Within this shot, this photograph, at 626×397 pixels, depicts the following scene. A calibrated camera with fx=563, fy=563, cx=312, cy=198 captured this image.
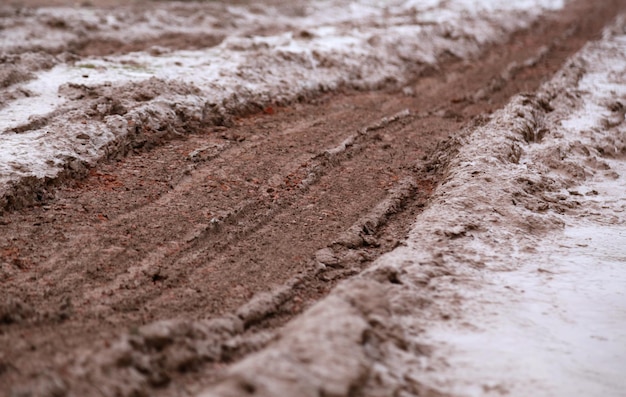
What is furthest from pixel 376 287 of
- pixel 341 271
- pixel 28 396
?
pixel 28 396

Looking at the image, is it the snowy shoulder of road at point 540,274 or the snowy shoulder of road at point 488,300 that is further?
the snowy shoulder of road at point 540,274

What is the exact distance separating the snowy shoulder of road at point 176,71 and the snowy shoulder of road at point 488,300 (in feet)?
11.5

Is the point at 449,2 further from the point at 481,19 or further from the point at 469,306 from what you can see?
the point at 469,306

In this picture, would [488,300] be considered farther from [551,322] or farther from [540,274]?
[540,274]

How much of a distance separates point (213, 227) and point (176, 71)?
3949mm

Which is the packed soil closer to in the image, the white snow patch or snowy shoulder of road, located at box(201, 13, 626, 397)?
snowy shoulder of road, located at box(201, 13, 626, 397)

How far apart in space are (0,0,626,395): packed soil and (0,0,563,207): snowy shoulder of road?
36 centimetres

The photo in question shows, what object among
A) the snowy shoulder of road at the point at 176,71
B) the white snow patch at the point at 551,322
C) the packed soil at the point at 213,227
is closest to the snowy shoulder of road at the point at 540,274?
the white snow patch at the point at 551,322

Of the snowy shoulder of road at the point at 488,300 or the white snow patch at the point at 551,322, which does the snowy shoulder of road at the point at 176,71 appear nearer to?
the snowy shoulder of road at the point at 488,300

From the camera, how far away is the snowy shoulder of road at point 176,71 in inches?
261

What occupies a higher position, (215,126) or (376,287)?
(215,126)

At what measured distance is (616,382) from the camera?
397 cm

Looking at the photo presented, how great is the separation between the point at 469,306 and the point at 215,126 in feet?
15.4

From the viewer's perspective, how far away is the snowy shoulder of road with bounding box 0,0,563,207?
6.62m
